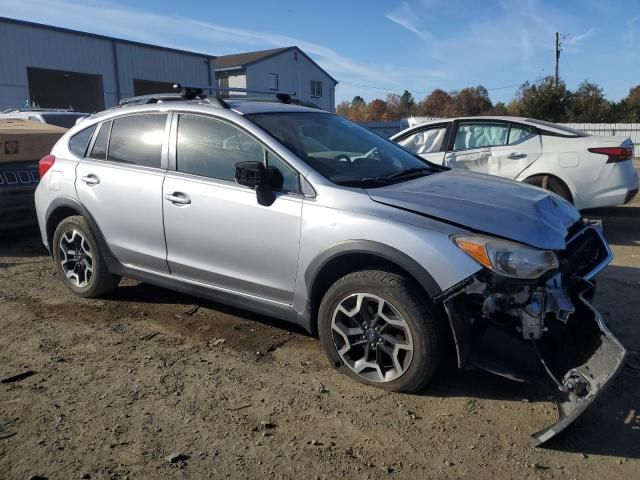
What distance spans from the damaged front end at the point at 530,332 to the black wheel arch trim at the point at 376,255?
0.12 meters

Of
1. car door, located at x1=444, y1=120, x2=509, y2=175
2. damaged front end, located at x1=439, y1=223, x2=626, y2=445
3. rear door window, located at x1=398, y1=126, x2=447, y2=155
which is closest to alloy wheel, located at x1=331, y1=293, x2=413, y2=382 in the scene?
damaged front end, located at x1=439, y1=223, x2=626, y2=445

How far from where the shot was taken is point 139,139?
4586 millimetres

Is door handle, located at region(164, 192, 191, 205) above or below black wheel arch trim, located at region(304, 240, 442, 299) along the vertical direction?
above

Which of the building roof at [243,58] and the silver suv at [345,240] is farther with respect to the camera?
the building roof at [243,58]

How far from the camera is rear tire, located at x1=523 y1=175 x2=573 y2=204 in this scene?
718 cm

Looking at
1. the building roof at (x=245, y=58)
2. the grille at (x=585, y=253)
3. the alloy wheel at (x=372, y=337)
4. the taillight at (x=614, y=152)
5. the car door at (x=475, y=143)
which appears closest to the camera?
the alloy wheel at (x=372, y=337)

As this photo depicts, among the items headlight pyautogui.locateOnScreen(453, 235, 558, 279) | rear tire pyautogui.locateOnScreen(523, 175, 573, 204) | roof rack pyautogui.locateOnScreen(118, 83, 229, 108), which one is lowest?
rear tire pyautogui.locateOnScreen(523, 175, 573, 204)

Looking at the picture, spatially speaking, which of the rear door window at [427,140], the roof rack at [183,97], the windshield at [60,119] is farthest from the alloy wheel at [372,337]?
the windshield at [60,119]

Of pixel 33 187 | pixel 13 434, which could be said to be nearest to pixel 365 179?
pixel 13 434

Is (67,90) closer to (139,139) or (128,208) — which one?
(139,139)

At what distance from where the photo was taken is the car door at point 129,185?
4.35 m

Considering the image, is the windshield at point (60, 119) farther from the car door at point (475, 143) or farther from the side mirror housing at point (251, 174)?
the side mirror housing at point (251, 174)

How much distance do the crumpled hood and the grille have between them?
0.12m

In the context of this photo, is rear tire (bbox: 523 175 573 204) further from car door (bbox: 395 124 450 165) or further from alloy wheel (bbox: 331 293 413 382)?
alloy wheel (bbox: 331 293 413 382)
